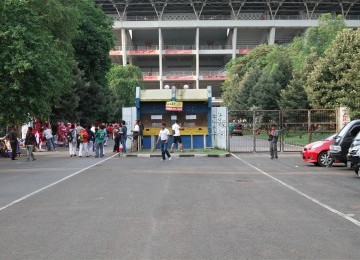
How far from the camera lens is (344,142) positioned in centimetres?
1841

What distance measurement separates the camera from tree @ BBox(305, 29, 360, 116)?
36.1m

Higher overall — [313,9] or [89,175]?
[313,9]

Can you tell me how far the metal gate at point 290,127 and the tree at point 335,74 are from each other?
562 cm

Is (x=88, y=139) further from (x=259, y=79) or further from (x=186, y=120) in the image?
(x=259, y=79)

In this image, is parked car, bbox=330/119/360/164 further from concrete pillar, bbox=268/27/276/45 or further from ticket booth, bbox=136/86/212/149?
concrete pillar, bbox=268/27/276/45

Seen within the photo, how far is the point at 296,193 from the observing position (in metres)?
12.1

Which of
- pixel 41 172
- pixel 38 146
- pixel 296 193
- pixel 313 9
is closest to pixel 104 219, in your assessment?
pixel 296 193

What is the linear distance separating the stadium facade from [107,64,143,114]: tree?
1605 cm

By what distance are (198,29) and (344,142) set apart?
6850cm

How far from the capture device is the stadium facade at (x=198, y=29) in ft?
277

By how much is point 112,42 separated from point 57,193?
36.7 metres

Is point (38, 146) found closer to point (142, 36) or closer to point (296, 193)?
point (296, 193)

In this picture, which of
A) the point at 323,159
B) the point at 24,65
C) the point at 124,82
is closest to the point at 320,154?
the point at 323,159

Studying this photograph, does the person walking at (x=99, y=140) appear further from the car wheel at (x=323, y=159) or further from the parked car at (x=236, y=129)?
the parked car at (x=236, y=129)
